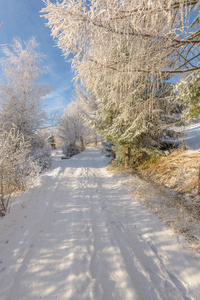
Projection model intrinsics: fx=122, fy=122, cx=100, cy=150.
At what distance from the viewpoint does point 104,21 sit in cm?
186

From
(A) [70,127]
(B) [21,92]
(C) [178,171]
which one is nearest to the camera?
(C) [178,171]

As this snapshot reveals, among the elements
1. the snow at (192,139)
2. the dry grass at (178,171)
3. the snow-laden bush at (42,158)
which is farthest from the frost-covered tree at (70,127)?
the dry grass at (178,171)

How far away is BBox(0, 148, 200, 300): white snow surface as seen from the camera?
151 centimetres

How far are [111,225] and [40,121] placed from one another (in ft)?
29.9

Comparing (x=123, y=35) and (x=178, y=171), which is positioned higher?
(x=123, y=35)

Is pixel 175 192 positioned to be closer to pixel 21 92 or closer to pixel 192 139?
pixel 192 139

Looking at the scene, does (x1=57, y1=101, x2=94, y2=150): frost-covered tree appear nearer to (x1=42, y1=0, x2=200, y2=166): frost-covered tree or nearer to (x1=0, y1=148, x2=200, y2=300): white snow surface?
(x1=0, y1=148, x2=200, y2=300): white snow surface

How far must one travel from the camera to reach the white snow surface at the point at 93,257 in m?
1.51

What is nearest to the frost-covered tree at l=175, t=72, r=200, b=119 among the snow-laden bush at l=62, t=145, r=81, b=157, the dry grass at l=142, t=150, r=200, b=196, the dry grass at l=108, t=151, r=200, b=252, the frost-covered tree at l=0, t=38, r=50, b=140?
the dry grass at l=142, t=150, r=200, b=196

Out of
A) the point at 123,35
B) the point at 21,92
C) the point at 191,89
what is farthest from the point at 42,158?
the point at 191,89

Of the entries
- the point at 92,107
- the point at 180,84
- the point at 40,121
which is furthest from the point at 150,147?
the point at 40,121

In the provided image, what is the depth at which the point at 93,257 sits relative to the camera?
195cm

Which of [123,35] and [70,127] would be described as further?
[70,127]

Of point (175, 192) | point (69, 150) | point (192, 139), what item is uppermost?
point (69, 150)
